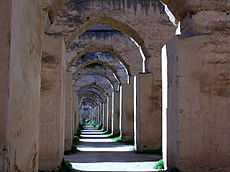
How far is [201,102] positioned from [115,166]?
104 inches

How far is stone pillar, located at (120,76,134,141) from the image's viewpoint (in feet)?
44.7

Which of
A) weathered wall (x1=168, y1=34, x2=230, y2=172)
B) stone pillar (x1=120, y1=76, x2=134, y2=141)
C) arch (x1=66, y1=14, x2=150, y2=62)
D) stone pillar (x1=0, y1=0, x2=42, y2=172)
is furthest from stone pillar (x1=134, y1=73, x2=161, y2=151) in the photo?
stone pillar (x1=0, y1=0, x2=42, y2=172)

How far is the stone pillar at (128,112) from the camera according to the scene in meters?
13.6

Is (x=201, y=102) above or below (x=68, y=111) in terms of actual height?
above

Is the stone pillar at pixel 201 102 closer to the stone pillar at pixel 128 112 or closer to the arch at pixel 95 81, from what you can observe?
the stone pillar at pixel 128 112

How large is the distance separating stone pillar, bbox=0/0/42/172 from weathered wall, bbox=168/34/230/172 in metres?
2.72

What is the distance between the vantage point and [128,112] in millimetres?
13602

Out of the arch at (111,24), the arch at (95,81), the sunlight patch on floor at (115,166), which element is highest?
the arch at (111,24)

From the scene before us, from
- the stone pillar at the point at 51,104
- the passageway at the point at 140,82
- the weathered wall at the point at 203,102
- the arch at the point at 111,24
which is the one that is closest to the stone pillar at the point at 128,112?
the passageway at the point at 140,82

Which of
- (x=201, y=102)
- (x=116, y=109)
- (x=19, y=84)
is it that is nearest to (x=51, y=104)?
(x=201, y=102)

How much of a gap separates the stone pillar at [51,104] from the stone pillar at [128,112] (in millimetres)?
7633

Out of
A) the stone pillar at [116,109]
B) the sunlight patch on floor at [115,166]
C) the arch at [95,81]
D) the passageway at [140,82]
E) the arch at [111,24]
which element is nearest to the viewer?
the passageway at [140,82]

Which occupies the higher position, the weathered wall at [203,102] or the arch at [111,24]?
the arch at [111,24]

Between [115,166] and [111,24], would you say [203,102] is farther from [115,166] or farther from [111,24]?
[111,24]
